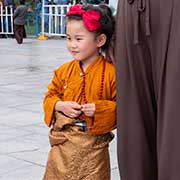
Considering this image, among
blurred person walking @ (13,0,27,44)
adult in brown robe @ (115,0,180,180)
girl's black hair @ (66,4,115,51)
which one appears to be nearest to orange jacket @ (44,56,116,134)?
girl's black hair @ (66,4,115,51)

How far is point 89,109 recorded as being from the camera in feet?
7.39

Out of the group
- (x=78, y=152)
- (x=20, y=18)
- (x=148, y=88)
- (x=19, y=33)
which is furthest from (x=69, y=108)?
(x=20, y=18)

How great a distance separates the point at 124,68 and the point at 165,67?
179 millimetres

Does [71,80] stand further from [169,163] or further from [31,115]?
[31,115]

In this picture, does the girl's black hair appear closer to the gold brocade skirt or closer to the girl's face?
the girl's face

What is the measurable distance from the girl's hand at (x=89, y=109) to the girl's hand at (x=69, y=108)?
0.02 m

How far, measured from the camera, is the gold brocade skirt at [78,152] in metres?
2.38

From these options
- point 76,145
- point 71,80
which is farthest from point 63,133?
point 71,80

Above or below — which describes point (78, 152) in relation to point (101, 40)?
below

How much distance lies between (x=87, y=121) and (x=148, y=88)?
2.15 ft

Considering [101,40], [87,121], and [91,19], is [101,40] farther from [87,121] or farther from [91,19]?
[87,121]

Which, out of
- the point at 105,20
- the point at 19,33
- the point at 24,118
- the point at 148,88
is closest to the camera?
the point at 148,88

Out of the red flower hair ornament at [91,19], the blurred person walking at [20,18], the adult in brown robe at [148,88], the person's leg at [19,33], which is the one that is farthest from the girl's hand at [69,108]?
the blurred person walking at [20,18]

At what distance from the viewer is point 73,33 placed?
7.51ft
